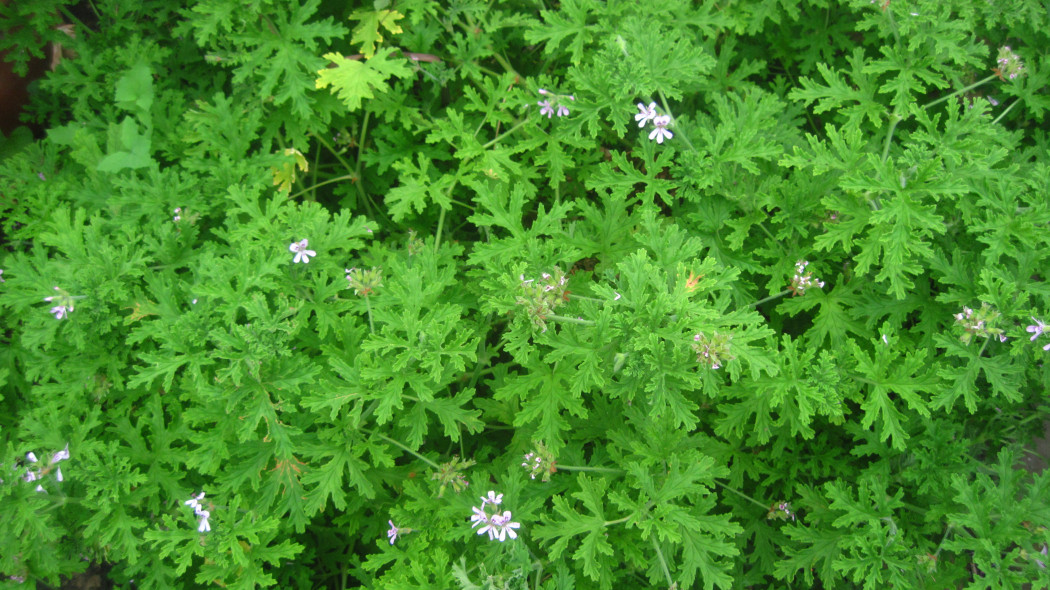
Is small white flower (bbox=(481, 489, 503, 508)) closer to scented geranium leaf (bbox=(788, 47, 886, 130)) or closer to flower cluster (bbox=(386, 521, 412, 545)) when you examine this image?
flower cluster (bbox=(386, 521, 412, 545))

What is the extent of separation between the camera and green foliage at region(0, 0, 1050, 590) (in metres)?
3.18

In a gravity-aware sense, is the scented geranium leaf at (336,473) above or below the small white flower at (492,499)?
below

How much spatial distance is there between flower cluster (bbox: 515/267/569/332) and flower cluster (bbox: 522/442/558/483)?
0.64 meters

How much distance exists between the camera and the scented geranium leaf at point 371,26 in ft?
13.5

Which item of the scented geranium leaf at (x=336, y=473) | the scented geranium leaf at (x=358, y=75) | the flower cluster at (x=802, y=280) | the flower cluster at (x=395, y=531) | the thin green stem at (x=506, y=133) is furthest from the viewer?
the thin green stem at (x=506, y=133)

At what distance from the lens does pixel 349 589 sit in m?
4.00

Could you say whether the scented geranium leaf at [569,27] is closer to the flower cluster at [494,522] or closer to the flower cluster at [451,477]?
the flower cluster at [451,477]

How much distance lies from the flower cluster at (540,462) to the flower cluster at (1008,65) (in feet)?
11.2

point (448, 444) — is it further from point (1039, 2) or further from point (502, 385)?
point (1039, 2)

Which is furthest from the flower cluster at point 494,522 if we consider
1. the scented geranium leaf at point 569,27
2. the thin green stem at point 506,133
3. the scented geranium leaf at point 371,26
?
the scented geranium leaf at point 371,26

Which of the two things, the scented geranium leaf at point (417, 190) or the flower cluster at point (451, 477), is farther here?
the scented geranium leaf at point (417, 190)

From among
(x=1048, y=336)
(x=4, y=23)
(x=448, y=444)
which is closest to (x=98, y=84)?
(x=4, y=23)

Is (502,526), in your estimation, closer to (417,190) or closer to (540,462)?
(540,462)

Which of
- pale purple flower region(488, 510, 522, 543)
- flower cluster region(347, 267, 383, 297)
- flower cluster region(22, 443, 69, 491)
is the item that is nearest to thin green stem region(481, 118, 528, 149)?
flower cluster region(347, 267, 383, 297)
